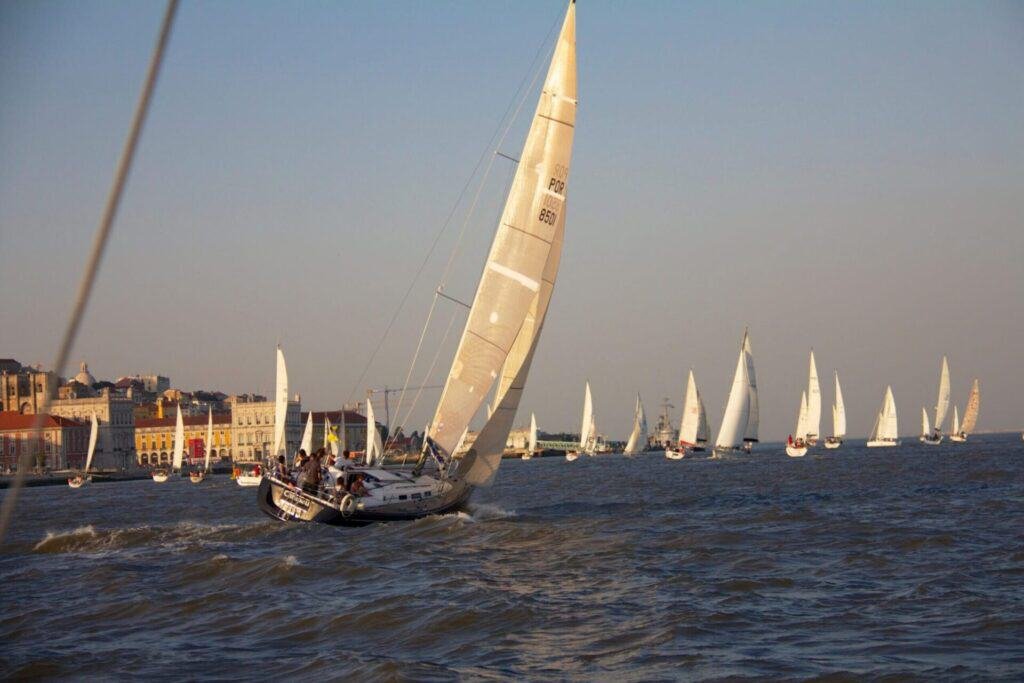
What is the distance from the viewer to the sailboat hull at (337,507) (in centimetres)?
2461

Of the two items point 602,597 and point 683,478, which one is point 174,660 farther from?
point 683,478

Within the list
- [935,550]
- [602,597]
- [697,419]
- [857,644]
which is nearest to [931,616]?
[857,644]

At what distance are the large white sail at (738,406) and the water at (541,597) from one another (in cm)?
4249

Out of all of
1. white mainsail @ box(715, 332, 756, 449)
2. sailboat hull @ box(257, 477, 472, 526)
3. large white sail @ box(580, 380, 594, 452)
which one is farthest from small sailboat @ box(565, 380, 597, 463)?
sailboat hull @ box(257, 477, 472, 526)

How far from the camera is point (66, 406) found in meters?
158

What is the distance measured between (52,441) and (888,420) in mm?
84739

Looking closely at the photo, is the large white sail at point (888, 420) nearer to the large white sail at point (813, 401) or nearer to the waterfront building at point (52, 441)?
the large white sail at point (813, 401)

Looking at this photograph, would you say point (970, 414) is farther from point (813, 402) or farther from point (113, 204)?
point (113, 204)

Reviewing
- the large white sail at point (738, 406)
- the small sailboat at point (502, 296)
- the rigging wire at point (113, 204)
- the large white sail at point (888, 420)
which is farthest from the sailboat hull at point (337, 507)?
the large white sail at point (888, 420)

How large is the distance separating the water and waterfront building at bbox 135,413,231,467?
13218cm

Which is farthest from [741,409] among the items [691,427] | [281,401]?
[281,401]

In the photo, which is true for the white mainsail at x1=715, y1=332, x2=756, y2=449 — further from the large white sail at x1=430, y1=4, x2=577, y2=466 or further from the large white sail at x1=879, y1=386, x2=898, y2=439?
the large white sail at x1=430, y1=4, x2=577, y2=466

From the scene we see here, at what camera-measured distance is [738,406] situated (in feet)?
233

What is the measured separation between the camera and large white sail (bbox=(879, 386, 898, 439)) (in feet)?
314
